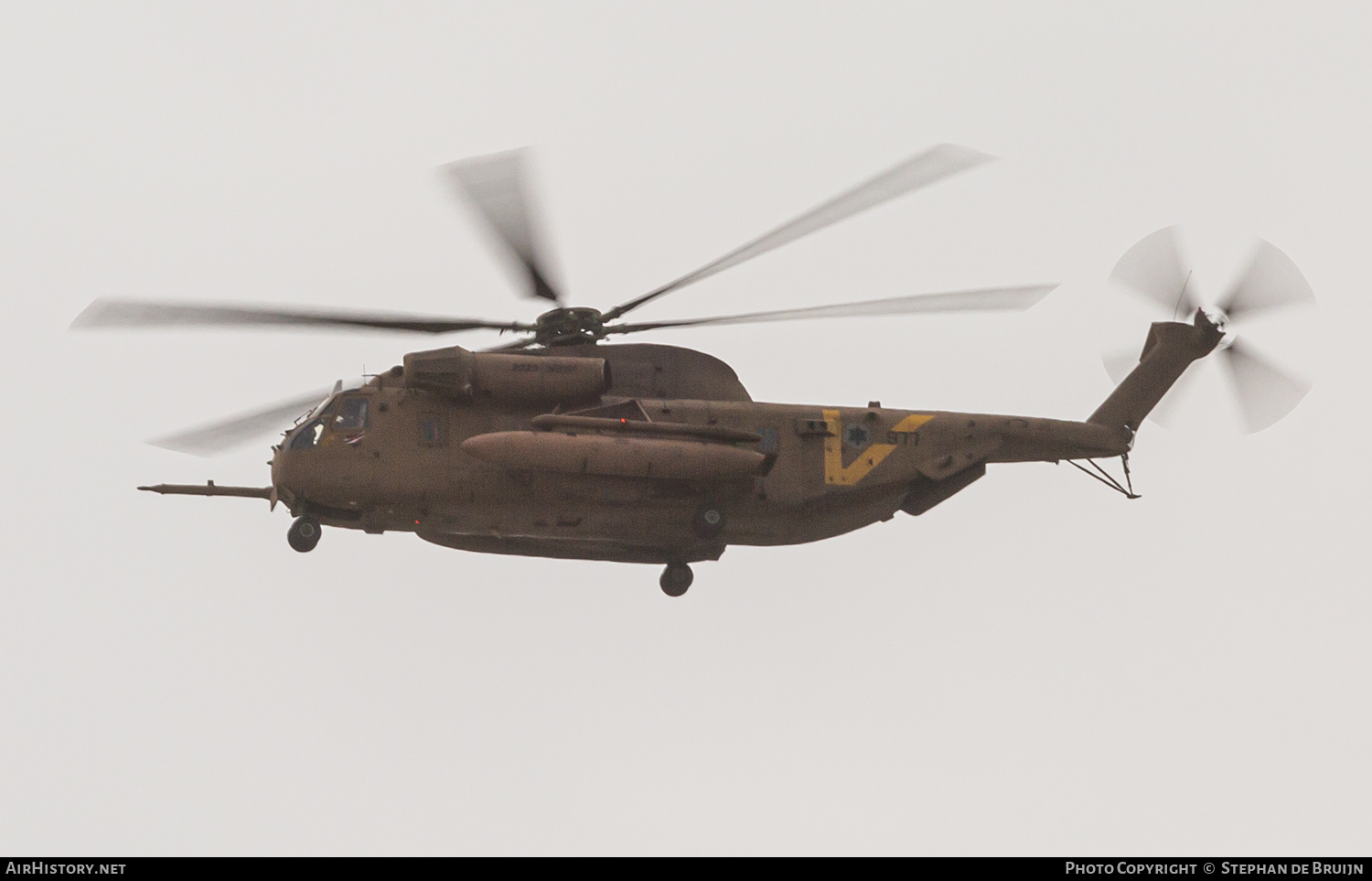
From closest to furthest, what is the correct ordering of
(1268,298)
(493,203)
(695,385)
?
(493,203) < (695,385) < (1268,298)

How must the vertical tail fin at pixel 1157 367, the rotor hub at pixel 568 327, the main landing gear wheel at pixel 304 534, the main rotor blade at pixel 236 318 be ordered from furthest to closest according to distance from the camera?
the vertical tail fin at pixel 1157 367, the rotor hub at pixel 568 327, the main landing gear wheel at pixel 304 534, the main rotor blade at pixel 236 318

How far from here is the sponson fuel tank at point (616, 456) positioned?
1780 centimetres

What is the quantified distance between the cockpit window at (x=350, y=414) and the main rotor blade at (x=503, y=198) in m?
2.91

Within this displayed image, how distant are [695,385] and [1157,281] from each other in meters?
7.04

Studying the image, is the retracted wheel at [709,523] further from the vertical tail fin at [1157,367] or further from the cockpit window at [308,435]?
the vertical tail fin at [1157,367]

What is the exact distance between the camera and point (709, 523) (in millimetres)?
18703

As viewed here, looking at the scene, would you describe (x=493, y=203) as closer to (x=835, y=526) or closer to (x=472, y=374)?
(x=472, y=374)

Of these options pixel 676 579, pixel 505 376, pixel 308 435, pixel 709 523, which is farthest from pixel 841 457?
pixel 308 435

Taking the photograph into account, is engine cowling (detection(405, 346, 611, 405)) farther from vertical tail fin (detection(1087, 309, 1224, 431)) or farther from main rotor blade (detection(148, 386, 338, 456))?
vertical tail fin (detection(1087, 309, 1224, 431))

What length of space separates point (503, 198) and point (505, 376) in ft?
8.75

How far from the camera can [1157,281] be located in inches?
858

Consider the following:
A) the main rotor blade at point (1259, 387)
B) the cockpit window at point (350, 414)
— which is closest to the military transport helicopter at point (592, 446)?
the cockpit window at point (350, 414)

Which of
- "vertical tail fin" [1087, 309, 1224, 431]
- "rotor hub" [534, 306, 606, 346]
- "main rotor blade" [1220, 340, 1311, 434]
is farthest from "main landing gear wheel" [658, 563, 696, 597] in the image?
"main rotor blade" [1220, 340, 1311, 434]
